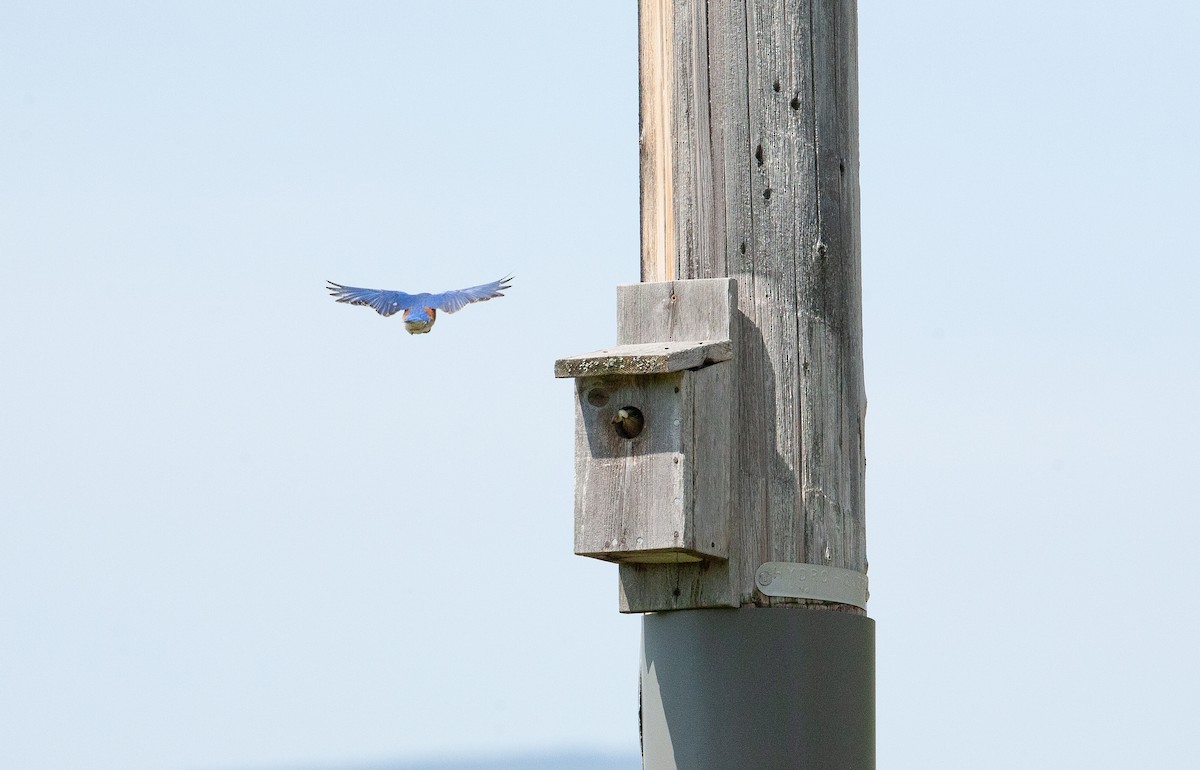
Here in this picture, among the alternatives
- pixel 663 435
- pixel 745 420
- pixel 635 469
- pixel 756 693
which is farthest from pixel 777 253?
pixel 756 693

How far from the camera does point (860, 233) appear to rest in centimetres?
505

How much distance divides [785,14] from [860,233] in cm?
62

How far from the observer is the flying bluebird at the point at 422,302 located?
5.35m

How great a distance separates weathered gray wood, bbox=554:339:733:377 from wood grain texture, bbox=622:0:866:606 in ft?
0.27

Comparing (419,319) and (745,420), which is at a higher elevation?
(419,319)

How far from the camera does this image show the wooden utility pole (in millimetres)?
4645

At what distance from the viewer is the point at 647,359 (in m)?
4.66

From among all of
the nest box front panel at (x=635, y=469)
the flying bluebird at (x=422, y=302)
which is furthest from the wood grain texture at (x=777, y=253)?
the flying bluebird at (x=422, y=302)

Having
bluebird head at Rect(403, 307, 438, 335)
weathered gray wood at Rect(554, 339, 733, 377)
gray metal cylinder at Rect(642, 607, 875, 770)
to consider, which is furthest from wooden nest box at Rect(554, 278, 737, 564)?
bluebird head at Rect(403, 307, 438, 335)

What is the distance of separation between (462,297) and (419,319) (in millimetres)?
147

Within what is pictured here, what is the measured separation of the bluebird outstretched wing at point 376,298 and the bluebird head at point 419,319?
0.13 feet

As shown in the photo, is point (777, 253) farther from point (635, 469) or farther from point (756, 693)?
point (756, 693)

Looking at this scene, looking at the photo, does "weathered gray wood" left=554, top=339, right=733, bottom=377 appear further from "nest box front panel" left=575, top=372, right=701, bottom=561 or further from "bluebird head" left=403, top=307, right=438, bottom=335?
"bluebird head" left=403, top=307, right=438, bottom=335

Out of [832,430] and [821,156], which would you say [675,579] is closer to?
[832,430]
